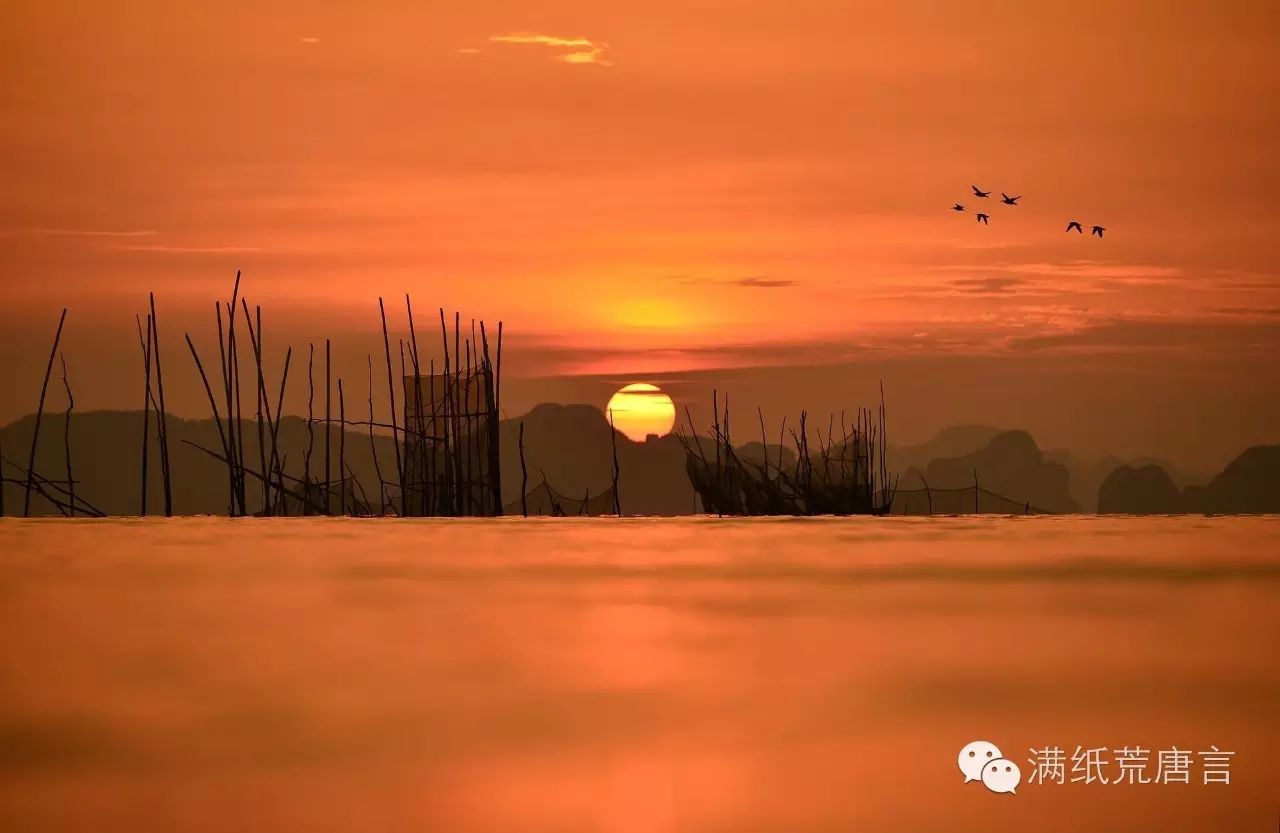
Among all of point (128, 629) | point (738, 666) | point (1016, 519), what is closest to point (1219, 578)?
point (738, 666)

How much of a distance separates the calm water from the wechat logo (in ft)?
0.19

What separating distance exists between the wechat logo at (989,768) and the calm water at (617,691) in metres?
0.06

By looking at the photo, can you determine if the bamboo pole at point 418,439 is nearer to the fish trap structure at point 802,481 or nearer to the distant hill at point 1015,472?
the fish trap structure at point 802,481

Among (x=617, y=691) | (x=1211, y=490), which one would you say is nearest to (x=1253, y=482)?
(x=1211, y=490)

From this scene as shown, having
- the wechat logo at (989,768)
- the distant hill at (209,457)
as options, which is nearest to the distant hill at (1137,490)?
the distant hill at (209,457)

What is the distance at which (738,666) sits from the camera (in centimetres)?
534

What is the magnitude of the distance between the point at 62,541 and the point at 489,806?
9.14m

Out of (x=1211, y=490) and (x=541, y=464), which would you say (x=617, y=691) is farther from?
(x=541, y=464)

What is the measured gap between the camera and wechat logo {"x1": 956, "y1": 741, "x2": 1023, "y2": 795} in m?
3.49

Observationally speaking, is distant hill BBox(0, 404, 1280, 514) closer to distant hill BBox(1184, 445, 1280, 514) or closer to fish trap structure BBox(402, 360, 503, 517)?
distant hill BBox(1184, 445, 1280, 514)

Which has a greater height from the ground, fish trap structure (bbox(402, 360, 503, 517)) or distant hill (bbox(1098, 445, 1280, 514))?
fish trap structure (bbox(402, 360, 503, 517))

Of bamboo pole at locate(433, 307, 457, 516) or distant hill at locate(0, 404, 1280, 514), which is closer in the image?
bamboo pole at locate(433, 307, 457, 516)

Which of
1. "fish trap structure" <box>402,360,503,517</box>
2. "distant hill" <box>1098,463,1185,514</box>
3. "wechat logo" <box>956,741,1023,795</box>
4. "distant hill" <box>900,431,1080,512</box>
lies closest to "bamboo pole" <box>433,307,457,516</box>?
"fish trap structure" <box>402,360,503,517</box>

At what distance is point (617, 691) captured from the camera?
192 inches
